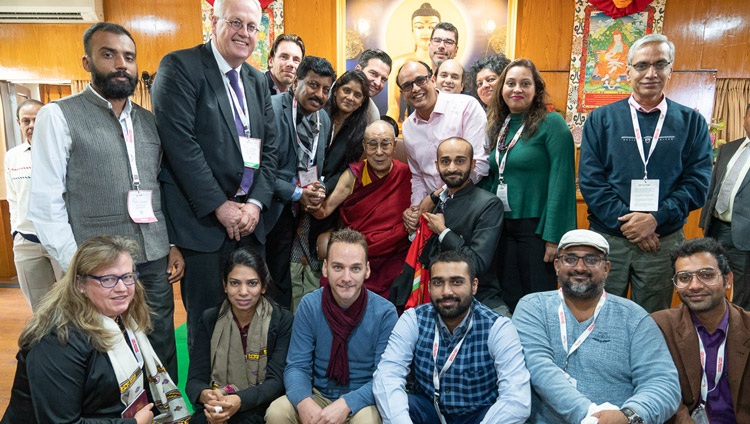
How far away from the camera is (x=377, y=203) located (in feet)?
9.61

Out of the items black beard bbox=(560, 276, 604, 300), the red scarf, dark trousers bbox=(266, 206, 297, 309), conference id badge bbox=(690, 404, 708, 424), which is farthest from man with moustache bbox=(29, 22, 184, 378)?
conference id badge bbox=(690, 404, 708, 424)

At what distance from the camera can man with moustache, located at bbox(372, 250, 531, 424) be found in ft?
6.79

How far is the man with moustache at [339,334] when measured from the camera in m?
2.24

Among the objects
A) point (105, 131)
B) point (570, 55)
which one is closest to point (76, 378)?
point (105, 131)

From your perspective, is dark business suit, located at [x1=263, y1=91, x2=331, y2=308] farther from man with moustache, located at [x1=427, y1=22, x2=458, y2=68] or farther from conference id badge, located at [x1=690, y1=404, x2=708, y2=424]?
conference id badge, located at [x1=690, y1=404, x2=708, y2=424]

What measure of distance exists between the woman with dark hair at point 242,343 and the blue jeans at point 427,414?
626 mm

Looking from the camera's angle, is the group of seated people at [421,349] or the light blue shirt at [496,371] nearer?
the group of seated people at [421,349]

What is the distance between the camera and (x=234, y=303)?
2.29m

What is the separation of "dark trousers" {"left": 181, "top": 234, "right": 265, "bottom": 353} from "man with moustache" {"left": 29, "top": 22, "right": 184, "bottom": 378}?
151 millimetres

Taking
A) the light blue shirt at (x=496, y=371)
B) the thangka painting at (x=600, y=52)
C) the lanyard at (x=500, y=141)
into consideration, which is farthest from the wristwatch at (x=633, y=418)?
the thangka painting at (x=600, y=52)

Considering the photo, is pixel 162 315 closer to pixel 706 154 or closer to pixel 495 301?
pixel 495 301

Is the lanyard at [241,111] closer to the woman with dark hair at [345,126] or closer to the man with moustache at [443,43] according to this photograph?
the woman with dark hair at [345,126]

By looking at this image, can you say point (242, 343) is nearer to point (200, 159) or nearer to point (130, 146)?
point (200, 159)

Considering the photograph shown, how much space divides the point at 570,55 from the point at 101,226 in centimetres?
557
